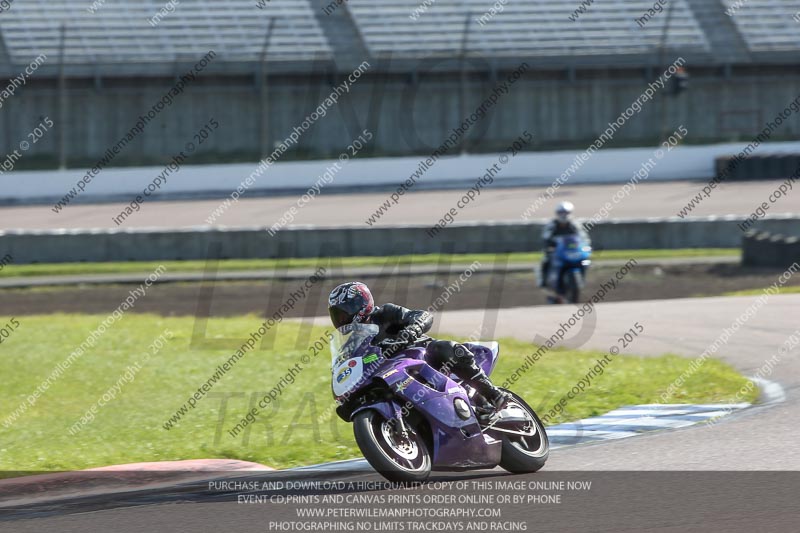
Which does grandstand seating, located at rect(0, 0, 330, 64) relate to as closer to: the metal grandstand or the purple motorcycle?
the metal grandstand

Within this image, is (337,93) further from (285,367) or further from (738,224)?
(285,367)

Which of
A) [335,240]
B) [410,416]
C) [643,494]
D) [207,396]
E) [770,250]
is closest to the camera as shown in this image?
[643,494]

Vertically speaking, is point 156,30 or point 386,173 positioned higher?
point 156,30

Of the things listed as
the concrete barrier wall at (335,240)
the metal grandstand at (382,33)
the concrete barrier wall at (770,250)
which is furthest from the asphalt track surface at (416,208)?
the metal grandstand at (382,33)

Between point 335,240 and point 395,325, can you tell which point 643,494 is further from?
point 335,240

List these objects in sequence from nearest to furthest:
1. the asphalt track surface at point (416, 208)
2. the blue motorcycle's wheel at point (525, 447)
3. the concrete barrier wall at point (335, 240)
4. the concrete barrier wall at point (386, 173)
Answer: the blue motorcycle's wheel at point (525, 447)
the concrete barrier wall at point (335, 240)
the asphalt track surface at point (416, 208)
the concrete barrier wall at point (386, 173)

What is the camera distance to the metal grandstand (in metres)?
36.8

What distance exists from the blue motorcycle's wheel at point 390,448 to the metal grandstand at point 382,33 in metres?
30.3

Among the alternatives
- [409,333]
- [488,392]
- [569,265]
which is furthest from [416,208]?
[409,333]

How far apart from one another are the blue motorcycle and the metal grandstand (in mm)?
20092

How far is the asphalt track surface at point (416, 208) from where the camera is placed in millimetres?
27547

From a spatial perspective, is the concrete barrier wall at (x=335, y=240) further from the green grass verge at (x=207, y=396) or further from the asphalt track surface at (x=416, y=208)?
the green grass verge at (x=207, y=396)

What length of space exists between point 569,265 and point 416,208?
1178cm

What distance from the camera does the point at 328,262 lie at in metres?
23.8
